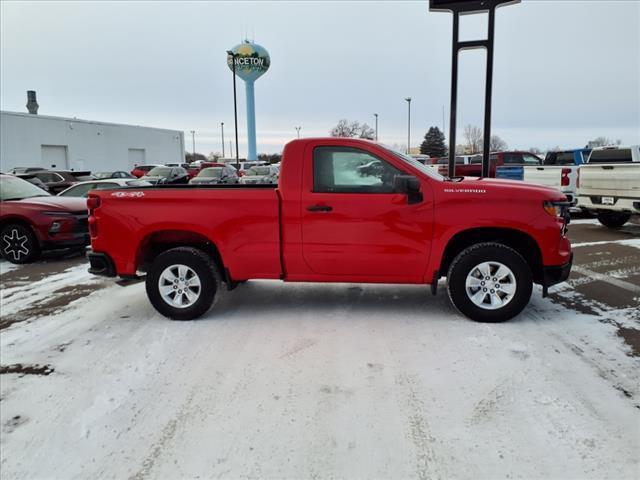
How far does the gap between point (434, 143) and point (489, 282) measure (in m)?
72.0

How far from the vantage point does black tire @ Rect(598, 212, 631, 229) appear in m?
10.9

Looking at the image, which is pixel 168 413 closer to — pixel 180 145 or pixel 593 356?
pixel 593 356

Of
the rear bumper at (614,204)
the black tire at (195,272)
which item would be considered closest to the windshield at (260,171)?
the rear bumper at (614,204)

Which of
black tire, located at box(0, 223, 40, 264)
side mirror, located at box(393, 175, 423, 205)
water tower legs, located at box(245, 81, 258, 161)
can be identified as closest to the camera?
side mirror, located at box(393, 175, 423, 205)

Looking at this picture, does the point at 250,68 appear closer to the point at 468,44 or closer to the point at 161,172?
the point at 161,172

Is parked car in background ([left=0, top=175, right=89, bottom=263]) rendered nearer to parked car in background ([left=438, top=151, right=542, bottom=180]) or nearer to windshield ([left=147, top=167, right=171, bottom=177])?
parked car in background ([left=438, top=151, right=542, bottom=180])

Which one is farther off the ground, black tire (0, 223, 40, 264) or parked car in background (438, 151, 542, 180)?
parked car in background (438, 151, 542, 180)

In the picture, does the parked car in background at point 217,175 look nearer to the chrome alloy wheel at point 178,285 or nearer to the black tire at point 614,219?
the black tire at point 614,219

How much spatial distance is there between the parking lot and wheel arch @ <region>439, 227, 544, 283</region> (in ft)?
1.72

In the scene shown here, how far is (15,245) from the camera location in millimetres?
8484

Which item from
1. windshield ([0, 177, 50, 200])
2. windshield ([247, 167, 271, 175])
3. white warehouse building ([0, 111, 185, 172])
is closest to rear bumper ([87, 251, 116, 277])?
windshield ([0, 177, 50, 200])

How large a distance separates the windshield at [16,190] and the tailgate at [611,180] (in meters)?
11.7

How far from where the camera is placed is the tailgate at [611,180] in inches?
373

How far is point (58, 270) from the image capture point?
7871 mm
